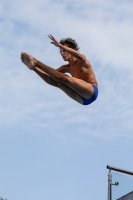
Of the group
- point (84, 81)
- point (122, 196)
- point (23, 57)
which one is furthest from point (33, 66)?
point (122, 196)

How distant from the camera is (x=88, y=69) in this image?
10109mm

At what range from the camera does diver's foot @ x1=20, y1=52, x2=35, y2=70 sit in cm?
962

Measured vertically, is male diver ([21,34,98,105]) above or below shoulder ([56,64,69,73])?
below

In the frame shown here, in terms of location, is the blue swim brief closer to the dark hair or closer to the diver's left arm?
the diver's left arm

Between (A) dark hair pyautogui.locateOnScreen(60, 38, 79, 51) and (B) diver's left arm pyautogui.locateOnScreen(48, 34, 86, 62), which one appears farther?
(A) dark hair pyautogui.locateOnScreen(60, 38, 79, 51)

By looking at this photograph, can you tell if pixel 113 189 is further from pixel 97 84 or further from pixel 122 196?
pixel 97 84

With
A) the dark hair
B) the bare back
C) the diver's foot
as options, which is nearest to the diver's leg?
the diver's foot

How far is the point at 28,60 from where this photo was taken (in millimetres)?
9703

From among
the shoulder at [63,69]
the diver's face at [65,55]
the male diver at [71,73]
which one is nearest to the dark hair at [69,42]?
the male diver at [71,73]

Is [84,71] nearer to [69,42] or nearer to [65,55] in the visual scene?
[65,55]

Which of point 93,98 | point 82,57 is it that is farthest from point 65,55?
point 93,98

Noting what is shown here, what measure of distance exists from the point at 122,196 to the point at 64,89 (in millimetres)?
3499

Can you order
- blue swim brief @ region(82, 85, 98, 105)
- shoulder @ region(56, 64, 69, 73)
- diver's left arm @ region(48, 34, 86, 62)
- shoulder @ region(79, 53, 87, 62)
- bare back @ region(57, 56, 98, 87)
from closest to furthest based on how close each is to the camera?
diver's left arm @ region(48, 34, 86, 62)
shoulder @ region(79, 53, 87, 62)
blue swim brief @ region(82, 85, 98, 105)
bare back @ region(57, 56, 98, 87)
shoulder @ region(56, 64, 69, 73)

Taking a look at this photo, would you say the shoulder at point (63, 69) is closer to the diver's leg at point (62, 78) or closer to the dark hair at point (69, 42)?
the dark hair at point (69, 42)
